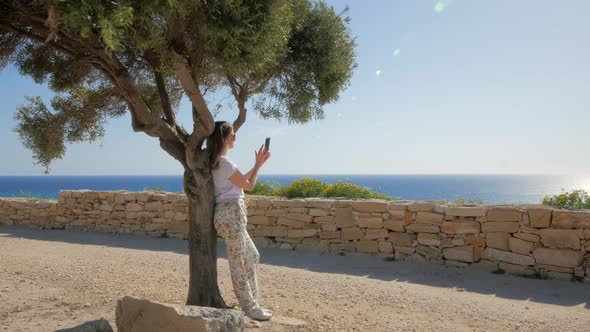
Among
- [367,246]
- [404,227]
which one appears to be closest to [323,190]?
[367,246]

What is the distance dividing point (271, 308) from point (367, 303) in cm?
138

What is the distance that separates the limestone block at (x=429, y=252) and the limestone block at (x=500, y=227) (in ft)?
3.28

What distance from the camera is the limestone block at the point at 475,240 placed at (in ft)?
25.6

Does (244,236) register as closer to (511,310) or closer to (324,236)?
(511,310)

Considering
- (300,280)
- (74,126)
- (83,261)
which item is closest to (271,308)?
(300,280)

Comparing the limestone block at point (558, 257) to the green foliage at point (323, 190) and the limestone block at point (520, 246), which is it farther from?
the green foliage at point (323, 190)

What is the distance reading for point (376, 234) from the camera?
29.0 feet

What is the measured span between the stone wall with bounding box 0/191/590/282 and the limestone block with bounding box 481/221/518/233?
2 centimetres

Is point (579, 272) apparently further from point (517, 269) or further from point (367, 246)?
point (367, 246)

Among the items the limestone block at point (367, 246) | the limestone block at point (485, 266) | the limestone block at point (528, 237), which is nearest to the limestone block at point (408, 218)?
the limestone block at point (367, 246)

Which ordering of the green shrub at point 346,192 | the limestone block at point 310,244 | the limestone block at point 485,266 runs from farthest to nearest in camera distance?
the green shrub at point 346,192
the limestone block at point 310,244
the limestone block at point 485,266

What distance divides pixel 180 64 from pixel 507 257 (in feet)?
21.6

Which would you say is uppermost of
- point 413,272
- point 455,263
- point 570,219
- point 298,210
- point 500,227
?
point 570,219

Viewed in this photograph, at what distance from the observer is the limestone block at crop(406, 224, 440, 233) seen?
8297 millimetres
